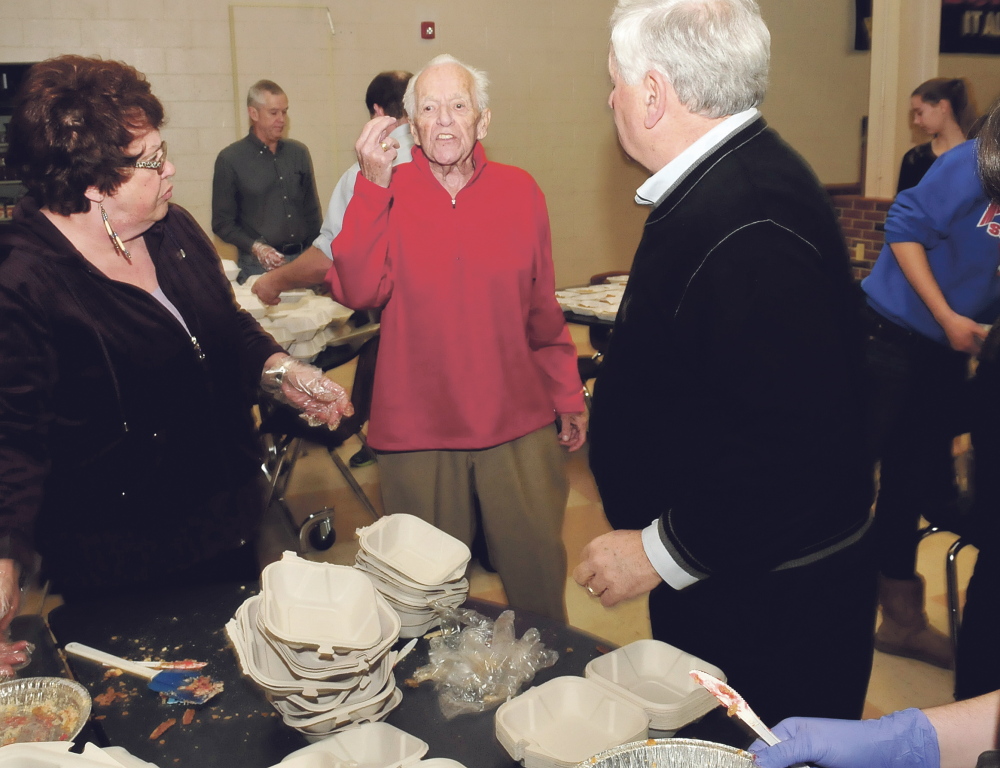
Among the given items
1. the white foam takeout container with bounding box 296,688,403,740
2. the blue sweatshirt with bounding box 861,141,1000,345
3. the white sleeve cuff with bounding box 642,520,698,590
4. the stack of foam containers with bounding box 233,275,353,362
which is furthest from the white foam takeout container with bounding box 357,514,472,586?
the blue sweatshirt with bounding box 861,141,1000,345

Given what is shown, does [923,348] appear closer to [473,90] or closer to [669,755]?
[473,90]

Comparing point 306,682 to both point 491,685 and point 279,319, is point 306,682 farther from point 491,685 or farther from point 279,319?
point 279,319

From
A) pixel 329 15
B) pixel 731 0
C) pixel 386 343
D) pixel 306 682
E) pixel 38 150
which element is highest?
pixel 329 15

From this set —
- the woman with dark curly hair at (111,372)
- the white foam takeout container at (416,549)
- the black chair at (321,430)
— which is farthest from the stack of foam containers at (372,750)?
the black chair at (321,430)

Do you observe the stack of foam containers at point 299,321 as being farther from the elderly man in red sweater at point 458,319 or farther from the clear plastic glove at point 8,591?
the clear plastic glove at point 8,591

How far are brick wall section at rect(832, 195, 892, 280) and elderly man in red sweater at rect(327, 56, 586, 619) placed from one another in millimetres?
4378

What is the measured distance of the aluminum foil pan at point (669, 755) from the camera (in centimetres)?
104

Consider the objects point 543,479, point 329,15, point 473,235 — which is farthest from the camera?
point 329,15

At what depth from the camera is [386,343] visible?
2.41 meters

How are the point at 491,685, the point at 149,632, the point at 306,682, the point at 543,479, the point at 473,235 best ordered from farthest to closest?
the point at 543,479, the point at 473,235, the point at 149,632, the point at 491,685, the point at 306,682

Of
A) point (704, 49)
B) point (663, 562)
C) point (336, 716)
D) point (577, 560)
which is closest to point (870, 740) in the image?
point (663, 562)

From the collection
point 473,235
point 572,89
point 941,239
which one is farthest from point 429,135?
point 572,89

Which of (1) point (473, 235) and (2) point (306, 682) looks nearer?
(2) point (306, 682)

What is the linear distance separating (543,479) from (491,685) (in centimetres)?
113
